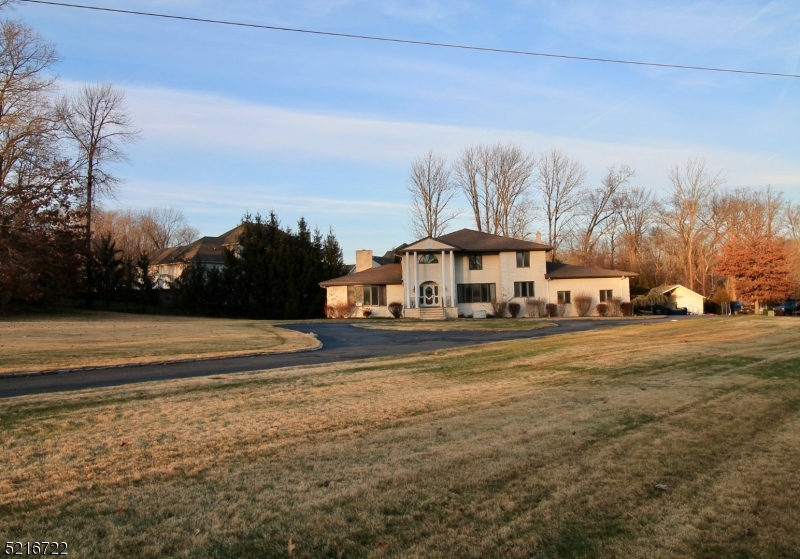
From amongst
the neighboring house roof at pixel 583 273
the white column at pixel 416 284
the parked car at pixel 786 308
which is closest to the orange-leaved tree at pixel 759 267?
the parked car at pixel 786 308

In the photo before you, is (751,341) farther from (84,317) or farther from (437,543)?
(84,317)

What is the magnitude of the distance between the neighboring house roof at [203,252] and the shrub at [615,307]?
37095 mm

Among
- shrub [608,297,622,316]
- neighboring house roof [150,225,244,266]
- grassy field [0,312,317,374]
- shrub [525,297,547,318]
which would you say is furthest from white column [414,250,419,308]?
neighboring house roof [150,225,244,266]

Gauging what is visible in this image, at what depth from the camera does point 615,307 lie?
4584cm

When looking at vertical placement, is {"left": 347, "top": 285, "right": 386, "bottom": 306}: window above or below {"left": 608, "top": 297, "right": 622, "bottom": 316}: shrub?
above

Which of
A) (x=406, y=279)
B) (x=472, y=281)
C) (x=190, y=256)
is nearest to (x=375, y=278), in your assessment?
(x=406, y=279)

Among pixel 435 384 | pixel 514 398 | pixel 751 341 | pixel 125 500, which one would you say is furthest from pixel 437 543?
pixel 751 341

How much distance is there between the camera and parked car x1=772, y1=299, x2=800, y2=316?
150ft

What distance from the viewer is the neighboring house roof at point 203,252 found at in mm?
65000

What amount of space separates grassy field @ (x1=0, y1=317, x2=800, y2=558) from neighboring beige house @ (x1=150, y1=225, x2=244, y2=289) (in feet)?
187

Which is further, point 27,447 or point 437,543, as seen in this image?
point 27,447

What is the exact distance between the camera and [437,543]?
3.86 metres

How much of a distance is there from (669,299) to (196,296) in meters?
41.7

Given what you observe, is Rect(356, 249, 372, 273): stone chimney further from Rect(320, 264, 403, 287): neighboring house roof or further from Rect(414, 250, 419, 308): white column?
Rect(414, 250, 419, 308): white column
